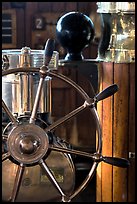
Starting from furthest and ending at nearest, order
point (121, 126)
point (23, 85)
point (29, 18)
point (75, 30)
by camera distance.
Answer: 1. point (29, 18)
2. point (75, 30)
3. point (121, 126)
4. point (23, 85)

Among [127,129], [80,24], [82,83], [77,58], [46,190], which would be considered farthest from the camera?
[82,83]

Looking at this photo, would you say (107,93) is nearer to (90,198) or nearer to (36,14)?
(90,198)

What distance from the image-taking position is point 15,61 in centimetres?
152

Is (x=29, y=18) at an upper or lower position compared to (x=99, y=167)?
upper

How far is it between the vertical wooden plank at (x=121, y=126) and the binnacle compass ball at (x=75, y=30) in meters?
0.23

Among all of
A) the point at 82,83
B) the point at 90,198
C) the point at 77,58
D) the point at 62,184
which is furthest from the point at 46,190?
the point at 82,83

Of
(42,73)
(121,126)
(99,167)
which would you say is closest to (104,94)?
(42,73)

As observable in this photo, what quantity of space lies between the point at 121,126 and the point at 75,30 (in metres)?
0.44

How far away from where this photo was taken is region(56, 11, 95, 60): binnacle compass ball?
1778mm

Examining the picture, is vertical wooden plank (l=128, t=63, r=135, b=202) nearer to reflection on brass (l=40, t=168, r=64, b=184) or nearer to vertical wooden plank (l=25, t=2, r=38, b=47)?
reflection on brass (l=40, t=168, r=64, b=184)

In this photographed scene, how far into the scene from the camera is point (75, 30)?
1.78m

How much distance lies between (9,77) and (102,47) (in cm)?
51

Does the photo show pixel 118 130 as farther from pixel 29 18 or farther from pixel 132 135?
pixel 29 18

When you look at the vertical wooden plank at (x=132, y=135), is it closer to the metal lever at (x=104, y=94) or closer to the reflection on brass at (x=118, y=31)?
the reflection on brass at (x=118, y=31)
